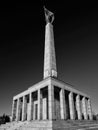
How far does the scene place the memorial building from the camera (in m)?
24.8

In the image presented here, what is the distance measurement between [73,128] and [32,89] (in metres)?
13.4

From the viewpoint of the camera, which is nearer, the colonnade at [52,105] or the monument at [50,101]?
the monument at [50,101]

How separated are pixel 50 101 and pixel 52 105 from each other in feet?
2.61

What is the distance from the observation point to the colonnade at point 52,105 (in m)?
23.8

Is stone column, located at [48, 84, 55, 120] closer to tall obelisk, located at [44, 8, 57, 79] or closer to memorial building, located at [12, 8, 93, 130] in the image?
memorial building, located at [12, 8, 93, 130]

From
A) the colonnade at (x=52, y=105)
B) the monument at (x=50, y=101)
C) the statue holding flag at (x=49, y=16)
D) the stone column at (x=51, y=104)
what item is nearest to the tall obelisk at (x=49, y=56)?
the monument at (x=50, y=101)

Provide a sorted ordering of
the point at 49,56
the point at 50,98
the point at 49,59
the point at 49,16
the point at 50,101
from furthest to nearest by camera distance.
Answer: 1. the point at 49,16
2. the point at 49,56
3. the point at 49,59
4. the point at 50,98
5. the point at 50,101

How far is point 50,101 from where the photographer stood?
22.6 meters

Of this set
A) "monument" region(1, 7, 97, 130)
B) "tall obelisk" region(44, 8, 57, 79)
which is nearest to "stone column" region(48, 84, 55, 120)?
"monument" region(1, 7, 97, 130)

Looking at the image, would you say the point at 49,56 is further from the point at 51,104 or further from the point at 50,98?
the point at 51,104

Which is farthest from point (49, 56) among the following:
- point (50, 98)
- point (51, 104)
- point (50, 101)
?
point (51, 104)

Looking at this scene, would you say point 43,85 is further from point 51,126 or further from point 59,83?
point 51,126

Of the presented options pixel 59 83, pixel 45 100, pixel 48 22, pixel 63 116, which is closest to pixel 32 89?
pixel 45 100

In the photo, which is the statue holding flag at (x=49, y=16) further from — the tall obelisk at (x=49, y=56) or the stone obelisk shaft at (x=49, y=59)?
the stone obelisk shaft at (x=49, y=59)
